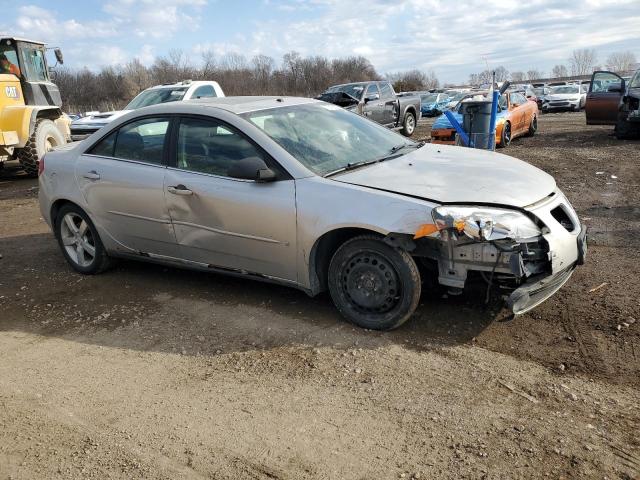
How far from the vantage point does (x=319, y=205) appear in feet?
13.0

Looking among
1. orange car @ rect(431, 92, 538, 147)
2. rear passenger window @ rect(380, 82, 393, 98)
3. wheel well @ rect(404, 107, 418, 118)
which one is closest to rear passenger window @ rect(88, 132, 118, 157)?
orange car @ rect(431, 92, 538, 147)

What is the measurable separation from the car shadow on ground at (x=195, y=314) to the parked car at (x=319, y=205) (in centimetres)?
24

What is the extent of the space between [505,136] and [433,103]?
22.0 metres

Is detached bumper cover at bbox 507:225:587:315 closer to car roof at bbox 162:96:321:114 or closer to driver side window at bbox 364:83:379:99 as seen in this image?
car roof at bbox 162:96:321:114

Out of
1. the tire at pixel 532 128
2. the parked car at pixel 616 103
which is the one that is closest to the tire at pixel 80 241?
the parked car at pixel 616 103

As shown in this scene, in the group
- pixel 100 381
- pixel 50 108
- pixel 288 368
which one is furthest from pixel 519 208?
pixel 50 108

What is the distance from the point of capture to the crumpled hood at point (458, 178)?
3.74m

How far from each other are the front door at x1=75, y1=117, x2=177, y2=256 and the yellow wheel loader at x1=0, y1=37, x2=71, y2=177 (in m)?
7.50

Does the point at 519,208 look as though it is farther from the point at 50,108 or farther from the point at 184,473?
the point at 50,108

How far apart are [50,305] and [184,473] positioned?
2970 mm

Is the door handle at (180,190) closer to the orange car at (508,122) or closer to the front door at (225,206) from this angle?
the front door at (225,206)

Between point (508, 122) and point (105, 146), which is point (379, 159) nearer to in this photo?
point (105, 146)

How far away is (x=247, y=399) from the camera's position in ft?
10.9

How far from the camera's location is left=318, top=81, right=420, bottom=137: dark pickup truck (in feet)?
54.2
